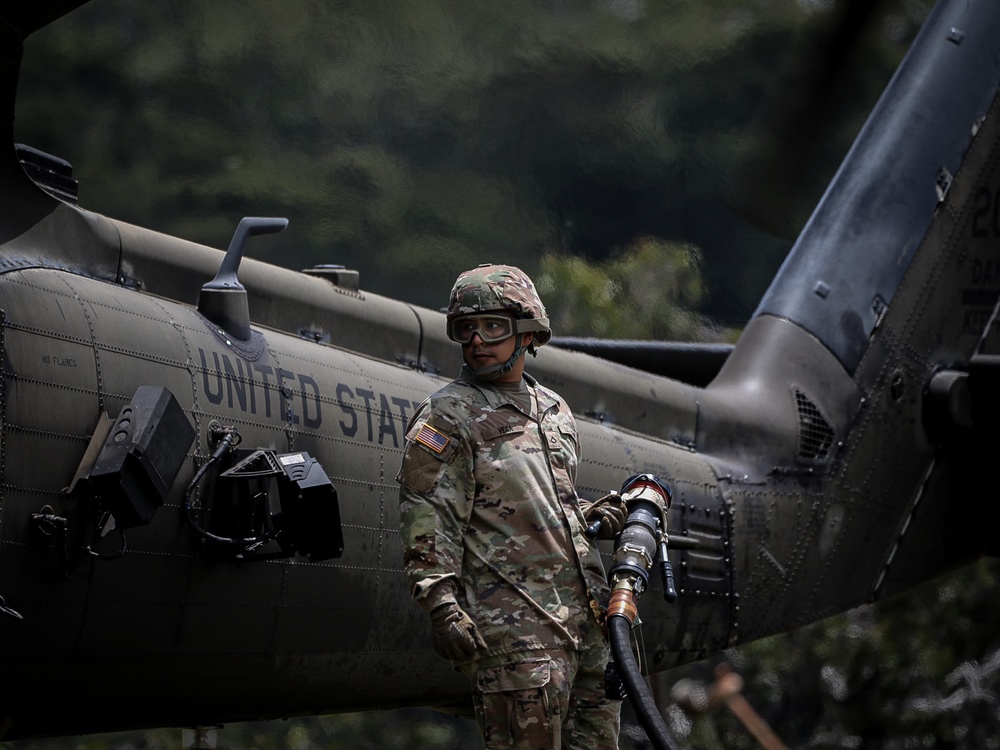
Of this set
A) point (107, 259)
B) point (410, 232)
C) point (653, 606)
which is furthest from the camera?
point (410, 232)

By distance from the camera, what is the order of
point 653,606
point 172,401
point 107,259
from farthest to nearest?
point 653,606, point 107,259, point 172,401

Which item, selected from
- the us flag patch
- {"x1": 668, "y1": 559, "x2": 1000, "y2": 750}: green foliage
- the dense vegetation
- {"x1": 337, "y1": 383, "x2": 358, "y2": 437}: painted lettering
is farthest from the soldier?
the dense vegetation

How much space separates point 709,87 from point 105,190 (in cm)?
581

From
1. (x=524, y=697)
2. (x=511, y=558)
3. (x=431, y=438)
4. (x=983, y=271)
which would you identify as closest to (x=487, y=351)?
(x=431, y=438)

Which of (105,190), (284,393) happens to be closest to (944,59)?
(284,393)

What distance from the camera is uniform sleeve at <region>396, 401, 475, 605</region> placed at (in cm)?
317

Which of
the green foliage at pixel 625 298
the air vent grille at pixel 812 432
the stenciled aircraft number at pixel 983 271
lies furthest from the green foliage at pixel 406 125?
the air vent grille at pixel 812 432

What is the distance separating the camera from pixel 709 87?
1352cm

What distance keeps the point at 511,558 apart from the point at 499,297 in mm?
608

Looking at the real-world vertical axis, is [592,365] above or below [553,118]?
below

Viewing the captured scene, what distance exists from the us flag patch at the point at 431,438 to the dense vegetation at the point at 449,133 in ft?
29.8

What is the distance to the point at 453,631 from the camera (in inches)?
121

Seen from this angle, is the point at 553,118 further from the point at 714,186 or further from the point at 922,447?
the point at 922,447

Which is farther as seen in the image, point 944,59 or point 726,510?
point 944,59
